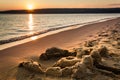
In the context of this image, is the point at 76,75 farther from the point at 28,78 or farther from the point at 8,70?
the point at 8,70

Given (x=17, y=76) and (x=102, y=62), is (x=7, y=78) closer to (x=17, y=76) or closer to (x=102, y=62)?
(x=17, y=76)

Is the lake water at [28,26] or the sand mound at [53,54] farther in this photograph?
the lake water at [28,26]

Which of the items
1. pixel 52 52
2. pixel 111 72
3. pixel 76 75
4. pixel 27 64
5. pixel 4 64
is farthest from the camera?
pixel 52 52

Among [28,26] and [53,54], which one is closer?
[53,54]

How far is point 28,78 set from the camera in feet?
17.9

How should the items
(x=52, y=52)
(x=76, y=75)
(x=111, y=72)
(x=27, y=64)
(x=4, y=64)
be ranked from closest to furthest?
(x=76, y=75)
(x=111, y=72)
(x=27, y=64)
(x=4, y=64)
(x=52, y=52)

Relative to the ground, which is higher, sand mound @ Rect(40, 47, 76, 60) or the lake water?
sand mound @ Rect(40, 47, 76, 60)

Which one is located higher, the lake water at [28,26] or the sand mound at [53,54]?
the sand mound at [53,54]

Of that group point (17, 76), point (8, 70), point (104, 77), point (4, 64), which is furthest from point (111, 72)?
point (4, 64)

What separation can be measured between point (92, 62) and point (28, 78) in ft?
5.44

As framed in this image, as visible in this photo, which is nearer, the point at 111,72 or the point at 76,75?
the point at 76,75

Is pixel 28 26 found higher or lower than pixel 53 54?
lower

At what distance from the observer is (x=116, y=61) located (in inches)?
253

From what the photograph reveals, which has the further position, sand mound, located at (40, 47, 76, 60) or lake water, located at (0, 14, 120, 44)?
lake water, located at (0, 14, 120, 44)
